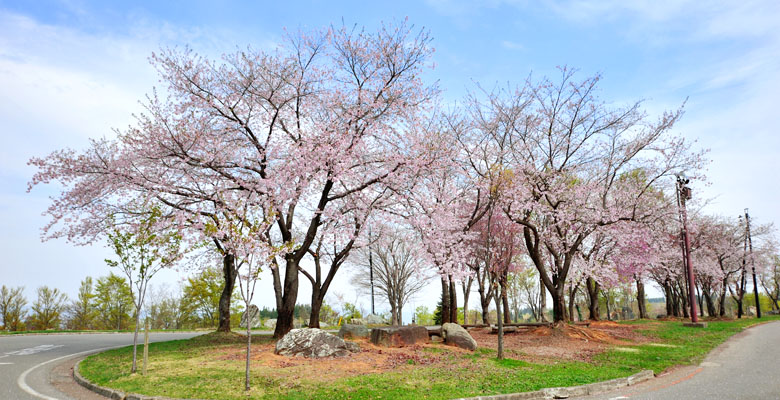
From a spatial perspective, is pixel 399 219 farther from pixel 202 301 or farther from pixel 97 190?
pixel 202 301

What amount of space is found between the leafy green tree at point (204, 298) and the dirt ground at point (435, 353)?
2309 cm

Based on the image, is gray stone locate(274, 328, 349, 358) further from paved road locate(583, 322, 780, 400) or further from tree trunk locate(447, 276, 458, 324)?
tree trunk locate(447, 276, 458, 324)

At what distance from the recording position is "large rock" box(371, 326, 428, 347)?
14898 millimetres

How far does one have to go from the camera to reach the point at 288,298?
16922 mm

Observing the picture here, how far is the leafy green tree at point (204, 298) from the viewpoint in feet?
122

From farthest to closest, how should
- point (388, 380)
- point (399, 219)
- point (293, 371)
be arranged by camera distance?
point (399, 219) < point (293, 371) < point (388, 380)

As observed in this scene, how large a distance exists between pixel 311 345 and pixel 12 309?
40641mm

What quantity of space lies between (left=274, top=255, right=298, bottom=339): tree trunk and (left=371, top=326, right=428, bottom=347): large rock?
146 inches

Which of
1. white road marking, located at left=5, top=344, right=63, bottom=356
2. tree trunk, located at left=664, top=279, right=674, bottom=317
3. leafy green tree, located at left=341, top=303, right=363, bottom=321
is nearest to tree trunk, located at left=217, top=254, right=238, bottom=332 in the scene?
white road marking, located at left=5, top=344, right=63, bottom=356

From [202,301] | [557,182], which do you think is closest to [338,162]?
[557,182]

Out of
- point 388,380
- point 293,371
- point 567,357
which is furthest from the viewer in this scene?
point 567,357

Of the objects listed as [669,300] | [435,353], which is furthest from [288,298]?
[669,300]

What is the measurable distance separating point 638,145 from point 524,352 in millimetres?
12168

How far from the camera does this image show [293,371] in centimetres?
1060
